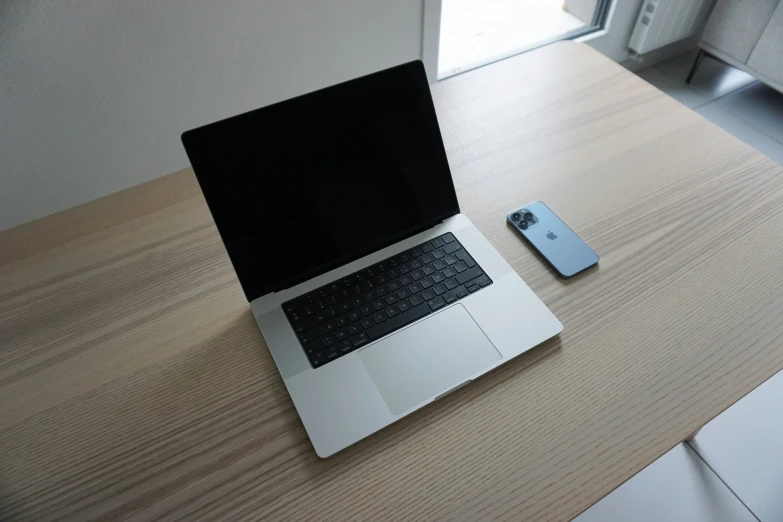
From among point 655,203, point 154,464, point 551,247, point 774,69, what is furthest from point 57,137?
point 774,69

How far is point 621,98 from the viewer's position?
0.99 metres

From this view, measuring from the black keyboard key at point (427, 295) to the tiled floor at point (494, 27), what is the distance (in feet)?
4.73

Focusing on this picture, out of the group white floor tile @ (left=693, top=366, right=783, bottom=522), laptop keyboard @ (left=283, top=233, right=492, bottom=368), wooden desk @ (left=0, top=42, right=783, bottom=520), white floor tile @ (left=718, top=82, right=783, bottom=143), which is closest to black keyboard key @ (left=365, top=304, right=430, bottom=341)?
laptop keyboard @ (left=283, top=233, right=492, bottom=368)

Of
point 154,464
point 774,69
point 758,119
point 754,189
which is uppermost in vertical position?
point 754,189

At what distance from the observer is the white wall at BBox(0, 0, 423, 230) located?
1104 millimetres

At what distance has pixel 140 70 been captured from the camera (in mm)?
1221

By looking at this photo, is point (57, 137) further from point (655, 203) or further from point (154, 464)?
point (655, 203)

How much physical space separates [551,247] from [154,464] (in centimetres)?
60

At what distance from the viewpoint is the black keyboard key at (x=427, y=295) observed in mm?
689

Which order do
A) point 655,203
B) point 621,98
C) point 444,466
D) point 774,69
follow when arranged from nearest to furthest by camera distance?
1. point 444,466
2. point 655,203
3. point 621,98
4. point 774,69

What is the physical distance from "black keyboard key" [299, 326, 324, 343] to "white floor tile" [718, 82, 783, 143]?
2.08m

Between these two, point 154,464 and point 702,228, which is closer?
point 154,464

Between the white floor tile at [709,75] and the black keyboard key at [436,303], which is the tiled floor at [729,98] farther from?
the black keyboard key at [436,303]

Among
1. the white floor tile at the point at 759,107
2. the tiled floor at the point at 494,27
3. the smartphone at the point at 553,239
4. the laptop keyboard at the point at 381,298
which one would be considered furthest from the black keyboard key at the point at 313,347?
the white floor tile at the point at 759,107
